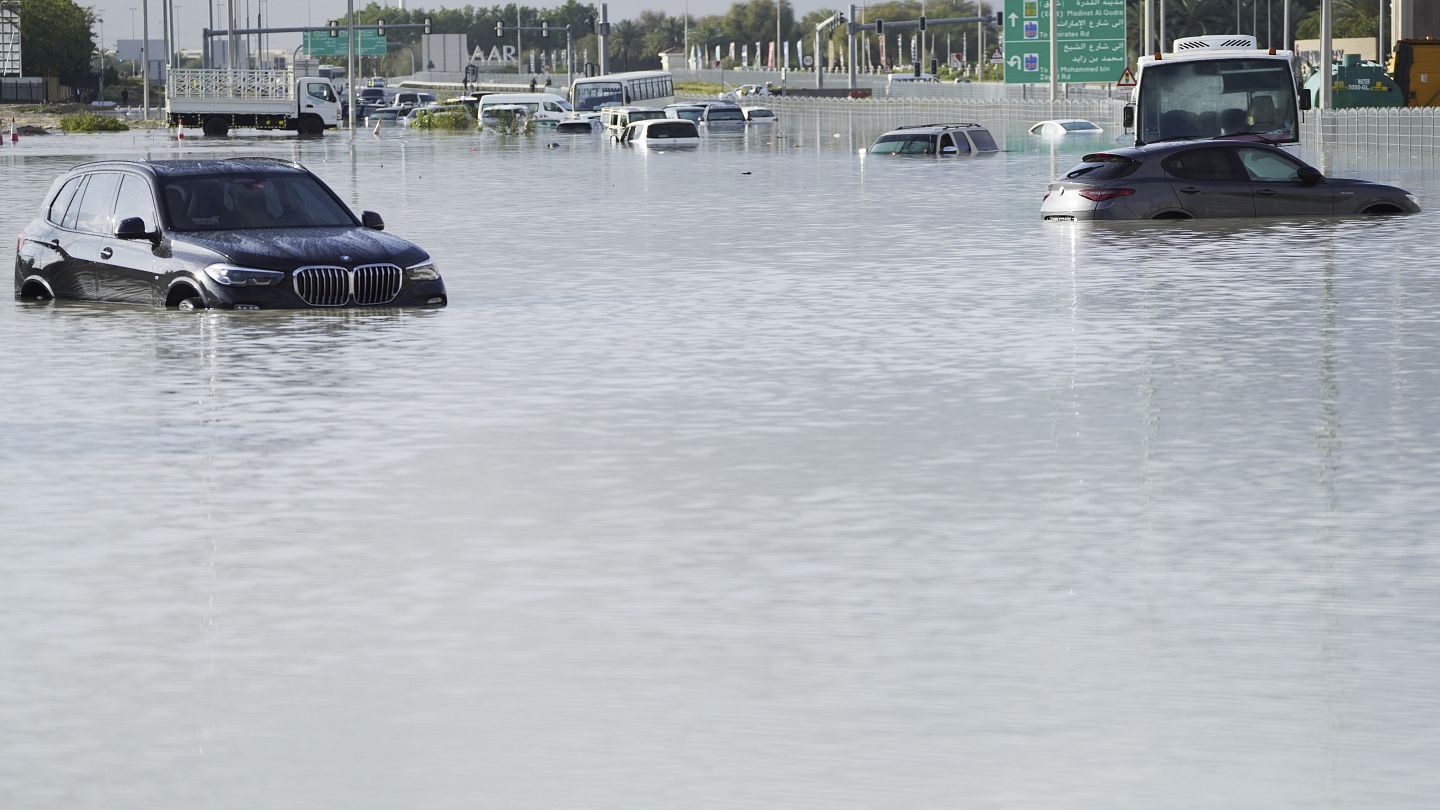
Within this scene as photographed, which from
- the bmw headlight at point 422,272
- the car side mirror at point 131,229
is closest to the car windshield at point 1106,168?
the bmw headlight at point 422,272

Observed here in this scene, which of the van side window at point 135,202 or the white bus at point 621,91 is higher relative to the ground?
the white bus at point 621,91

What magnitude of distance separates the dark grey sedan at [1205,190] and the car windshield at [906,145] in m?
28.1

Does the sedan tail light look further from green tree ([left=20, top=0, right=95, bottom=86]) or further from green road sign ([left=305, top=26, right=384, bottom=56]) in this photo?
green road sign ([left=305, top=26, right=384, bottom=56])

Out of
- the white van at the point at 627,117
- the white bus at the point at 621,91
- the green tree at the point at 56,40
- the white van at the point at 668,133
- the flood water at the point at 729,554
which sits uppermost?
the green tree at the point at 56,40

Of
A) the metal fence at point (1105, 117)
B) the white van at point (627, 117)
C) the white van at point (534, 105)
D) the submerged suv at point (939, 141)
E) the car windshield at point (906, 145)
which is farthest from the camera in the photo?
the white van at point (534, 105)

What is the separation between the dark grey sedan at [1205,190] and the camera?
102 ft

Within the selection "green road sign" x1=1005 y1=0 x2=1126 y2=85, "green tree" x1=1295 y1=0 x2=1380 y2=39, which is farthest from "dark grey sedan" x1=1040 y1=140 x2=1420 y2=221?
"green tree" x1=1295 y1=0 x2=1380 y2=39

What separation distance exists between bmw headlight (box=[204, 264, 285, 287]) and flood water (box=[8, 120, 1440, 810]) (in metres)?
0.35

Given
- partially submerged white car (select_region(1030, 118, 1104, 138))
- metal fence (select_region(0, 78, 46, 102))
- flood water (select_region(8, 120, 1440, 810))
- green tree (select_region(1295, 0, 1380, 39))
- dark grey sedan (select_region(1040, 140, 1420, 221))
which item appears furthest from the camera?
green tree (select_region(1295, 0, 1380, 39))

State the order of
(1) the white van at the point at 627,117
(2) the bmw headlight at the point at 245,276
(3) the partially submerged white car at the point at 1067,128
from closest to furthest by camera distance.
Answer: (2) the bmw headlight at the point at 245,276 → (3) the partially submerged white car at the point at 1067,128 → (1) the white van at the point at 627,117

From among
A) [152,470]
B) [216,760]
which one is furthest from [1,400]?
[216,760]

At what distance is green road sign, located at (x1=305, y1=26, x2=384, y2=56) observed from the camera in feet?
517

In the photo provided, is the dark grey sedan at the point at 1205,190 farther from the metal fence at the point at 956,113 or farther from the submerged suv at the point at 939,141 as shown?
the metal fence at the point at 956,113

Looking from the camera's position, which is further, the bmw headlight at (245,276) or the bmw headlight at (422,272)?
the bmw headlight at (422,272)
